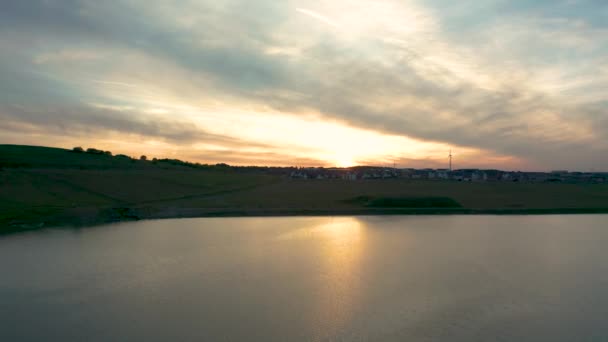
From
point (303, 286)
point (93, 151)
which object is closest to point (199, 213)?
point (303, 286)

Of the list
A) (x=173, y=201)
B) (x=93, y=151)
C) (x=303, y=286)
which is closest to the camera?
(x=303, y=286)

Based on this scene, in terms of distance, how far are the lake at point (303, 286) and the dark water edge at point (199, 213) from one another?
496 centimetres

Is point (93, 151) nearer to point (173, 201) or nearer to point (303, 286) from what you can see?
point (173, 201)

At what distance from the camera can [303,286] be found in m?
18.3

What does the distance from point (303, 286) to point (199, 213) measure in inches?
1165

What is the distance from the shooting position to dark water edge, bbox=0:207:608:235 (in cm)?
3731

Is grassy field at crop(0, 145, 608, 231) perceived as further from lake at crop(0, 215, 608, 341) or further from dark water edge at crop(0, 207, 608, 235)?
lake at crop(0, 215, 608, 341)

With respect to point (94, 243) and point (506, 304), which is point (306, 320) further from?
point (94, 243)

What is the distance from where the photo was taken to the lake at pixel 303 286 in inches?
539

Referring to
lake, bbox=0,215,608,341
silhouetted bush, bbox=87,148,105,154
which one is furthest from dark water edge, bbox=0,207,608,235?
silhouetted bush, bbox=87,148,105,154

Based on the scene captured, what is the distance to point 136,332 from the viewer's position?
1349 centimetres

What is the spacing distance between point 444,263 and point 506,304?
6.71m

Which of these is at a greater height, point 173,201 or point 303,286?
point 173,201

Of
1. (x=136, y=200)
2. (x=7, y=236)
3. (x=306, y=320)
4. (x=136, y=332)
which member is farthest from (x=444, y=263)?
(x=136, y=200)
